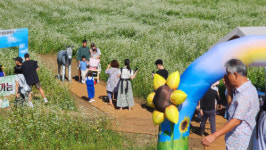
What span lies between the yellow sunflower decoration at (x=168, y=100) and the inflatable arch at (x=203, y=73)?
0.94 ft

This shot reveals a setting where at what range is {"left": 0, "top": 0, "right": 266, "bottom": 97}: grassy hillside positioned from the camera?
15.7 m

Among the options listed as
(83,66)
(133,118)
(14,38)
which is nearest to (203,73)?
(133,118)

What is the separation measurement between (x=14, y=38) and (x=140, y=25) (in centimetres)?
1373

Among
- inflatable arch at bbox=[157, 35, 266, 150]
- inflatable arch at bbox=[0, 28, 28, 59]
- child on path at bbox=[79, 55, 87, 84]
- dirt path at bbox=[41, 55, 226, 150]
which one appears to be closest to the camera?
inflatable arch at bbox=[157, 35, 266, 150]

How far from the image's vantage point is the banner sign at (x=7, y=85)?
391 inches

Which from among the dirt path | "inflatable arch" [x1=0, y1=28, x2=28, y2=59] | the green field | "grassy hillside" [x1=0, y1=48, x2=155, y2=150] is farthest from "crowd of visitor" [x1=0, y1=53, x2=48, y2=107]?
"inflatable arch" [x1=0, y1=28, x2=28, y2=59]

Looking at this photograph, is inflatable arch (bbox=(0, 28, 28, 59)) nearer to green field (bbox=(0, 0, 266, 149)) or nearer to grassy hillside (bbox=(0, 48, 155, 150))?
green field (bbox=(0, 0, 266, 149))

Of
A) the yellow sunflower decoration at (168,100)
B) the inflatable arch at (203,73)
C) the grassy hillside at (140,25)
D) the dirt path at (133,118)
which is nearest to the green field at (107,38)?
the grassy hillside at (140,25)

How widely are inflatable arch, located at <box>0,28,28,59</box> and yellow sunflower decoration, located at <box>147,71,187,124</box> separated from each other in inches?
314

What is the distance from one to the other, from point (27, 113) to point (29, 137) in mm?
992

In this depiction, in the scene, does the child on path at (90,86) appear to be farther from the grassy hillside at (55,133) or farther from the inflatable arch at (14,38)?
the inflatable arch at (14,38)

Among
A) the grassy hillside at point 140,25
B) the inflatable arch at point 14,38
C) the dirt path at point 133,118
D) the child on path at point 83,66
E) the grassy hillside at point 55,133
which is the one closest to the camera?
the grassy hillside at point 55,133

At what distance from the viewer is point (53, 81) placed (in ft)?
39.4

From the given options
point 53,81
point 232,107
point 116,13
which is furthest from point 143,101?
Result: point 116,13
